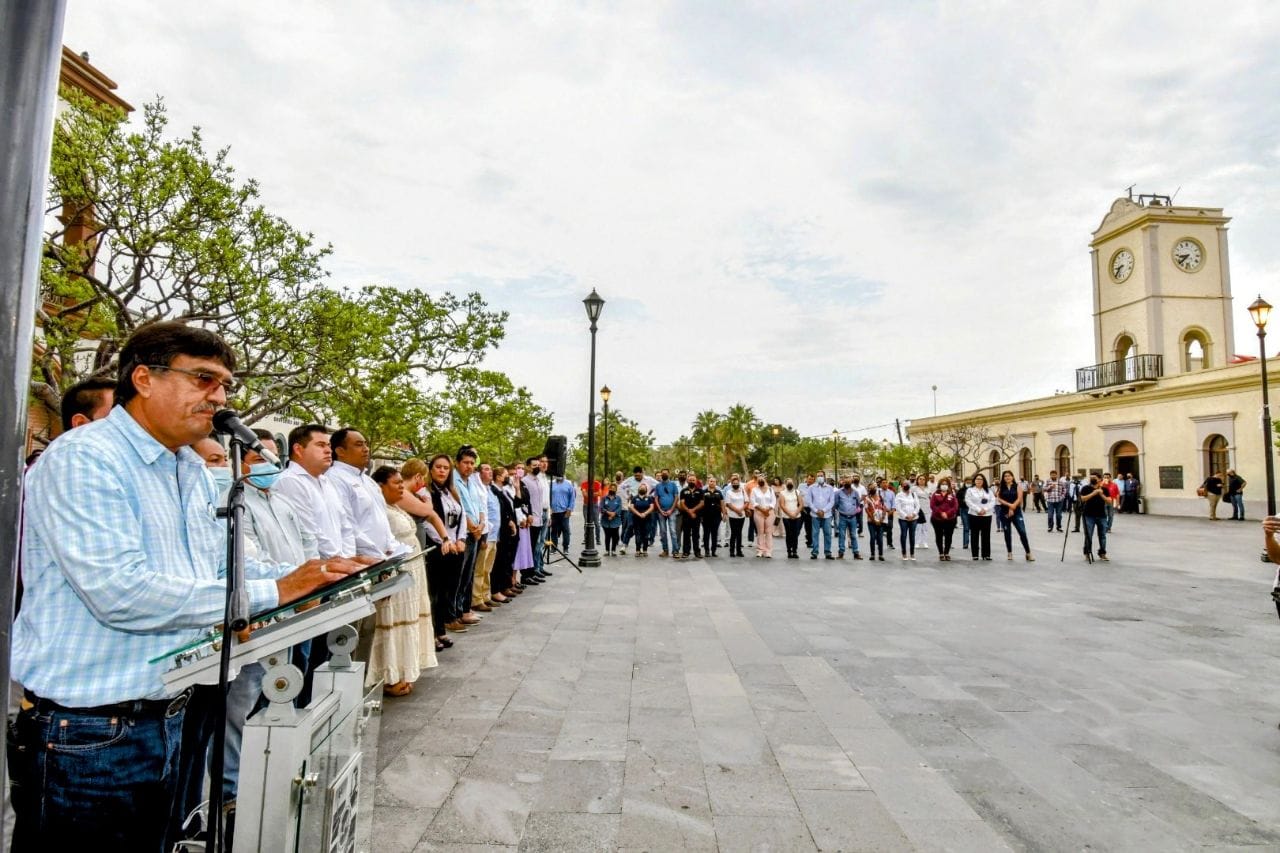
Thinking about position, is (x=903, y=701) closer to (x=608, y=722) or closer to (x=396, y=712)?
(x=608, y=722)

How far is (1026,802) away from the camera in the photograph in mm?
3443

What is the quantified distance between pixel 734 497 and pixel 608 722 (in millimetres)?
11422

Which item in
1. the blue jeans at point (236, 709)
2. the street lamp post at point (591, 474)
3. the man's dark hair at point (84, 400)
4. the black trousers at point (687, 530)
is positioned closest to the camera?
the blue jeans at point (236, 709)

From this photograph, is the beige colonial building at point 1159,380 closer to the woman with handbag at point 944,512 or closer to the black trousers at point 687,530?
the woman with handbag at point 944,512

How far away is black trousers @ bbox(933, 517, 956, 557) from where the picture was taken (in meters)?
14.4

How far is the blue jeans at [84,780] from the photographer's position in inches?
65.2

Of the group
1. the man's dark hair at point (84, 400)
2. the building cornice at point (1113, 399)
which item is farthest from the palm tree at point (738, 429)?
the man's dark hair at point (84, 400)

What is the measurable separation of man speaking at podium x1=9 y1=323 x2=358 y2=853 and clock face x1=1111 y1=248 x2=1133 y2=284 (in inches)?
1727

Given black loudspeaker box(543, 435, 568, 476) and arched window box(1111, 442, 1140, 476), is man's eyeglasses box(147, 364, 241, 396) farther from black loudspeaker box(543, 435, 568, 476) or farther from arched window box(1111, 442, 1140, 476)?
arched window box(1111, 442, 1140, 476)

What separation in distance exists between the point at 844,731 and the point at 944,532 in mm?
11412

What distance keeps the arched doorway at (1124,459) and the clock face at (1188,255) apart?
9521 millimetres

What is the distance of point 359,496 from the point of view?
514 centimetres

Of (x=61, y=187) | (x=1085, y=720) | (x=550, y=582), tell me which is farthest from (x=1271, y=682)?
(x=61, y=187)

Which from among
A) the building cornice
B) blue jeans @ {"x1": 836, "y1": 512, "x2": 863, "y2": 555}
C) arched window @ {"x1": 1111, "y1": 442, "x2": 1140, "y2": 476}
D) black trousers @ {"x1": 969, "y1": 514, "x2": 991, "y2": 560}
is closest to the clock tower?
the building cornice
